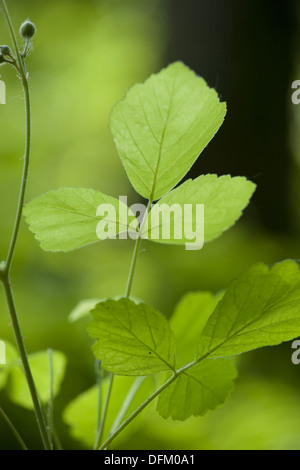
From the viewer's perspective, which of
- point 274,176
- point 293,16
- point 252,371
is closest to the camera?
point 252,371

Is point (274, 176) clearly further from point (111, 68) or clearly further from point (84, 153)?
point (111, 68)

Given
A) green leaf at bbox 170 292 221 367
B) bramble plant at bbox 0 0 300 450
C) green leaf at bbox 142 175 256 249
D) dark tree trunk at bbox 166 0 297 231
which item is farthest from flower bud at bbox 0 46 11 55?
dark tree trunk at bbox 166 0 297 231

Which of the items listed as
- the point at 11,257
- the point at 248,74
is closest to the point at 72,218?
the point at 11,257

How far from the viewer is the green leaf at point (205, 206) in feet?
0.90

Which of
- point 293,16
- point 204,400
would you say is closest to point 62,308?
point 204,400

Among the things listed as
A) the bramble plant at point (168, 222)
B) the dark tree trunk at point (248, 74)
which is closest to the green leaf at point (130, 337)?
the bramble plant at point (168, 222)

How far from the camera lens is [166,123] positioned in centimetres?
28

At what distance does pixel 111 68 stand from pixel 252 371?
8.67 feet

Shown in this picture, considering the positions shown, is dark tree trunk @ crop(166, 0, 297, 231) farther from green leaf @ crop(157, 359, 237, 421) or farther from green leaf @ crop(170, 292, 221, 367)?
green leaf @ crop(157, 359, 237, 421)

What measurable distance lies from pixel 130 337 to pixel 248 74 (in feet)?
6.73

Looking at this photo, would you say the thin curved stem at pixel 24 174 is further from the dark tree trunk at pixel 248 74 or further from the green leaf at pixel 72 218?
the dark tree trunk at pixel 248 74

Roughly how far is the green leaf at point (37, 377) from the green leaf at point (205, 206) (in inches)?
10.3

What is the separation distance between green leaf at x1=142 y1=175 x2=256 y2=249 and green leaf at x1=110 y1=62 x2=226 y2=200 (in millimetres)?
12

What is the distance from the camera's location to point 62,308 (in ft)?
5.50
